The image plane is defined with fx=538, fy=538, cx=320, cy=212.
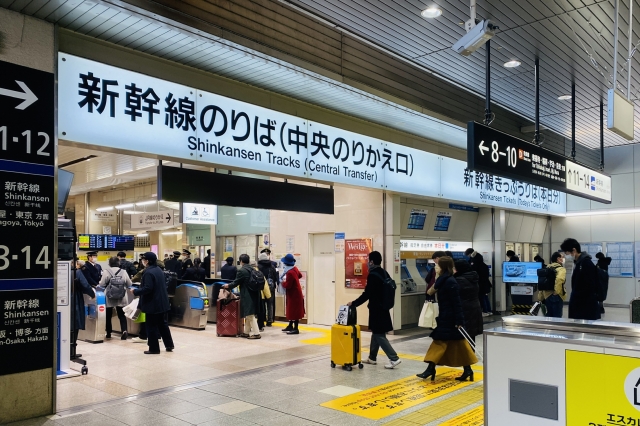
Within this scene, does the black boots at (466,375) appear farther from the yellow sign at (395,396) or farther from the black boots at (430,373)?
the black boots at (430,373)

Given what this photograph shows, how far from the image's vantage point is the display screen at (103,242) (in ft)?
39.2

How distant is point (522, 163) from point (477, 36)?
1846mm

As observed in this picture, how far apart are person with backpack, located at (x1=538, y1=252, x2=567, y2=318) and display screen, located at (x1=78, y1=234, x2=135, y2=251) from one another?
8638mm

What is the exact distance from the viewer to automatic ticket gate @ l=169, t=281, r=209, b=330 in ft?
34.4

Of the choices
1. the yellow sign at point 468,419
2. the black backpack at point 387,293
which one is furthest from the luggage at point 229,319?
the yellow sign at point 468,419

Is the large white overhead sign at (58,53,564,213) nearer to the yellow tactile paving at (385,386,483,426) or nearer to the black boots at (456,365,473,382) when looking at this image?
the black boots at (456,365,473,382)

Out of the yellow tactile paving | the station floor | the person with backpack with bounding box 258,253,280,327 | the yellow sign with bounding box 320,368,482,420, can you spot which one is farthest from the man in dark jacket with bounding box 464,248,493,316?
the yellow tactile paving

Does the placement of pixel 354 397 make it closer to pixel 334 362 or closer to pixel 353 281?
pixel 334 362

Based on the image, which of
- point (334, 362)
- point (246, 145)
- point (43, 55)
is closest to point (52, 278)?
point (43, 55)

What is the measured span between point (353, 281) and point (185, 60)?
551 cm

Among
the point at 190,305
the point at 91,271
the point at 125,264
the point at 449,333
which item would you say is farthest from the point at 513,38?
the point at 125,264

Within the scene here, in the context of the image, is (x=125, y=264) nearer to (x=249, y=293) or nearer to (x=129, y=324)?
(x=129, y=324)

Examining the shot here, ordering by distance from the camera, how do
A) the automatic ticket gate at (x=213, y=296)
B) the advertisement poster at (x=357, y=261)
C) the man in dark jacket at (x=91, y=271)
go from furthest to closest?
the automatic ticket gate at (x=213, y=296) < the advertisement poster at (x=357, y=261) < the man in dark jacket at (x=91, y=271)

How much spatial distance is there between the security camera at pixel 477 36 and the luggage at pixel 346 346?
361 cm
